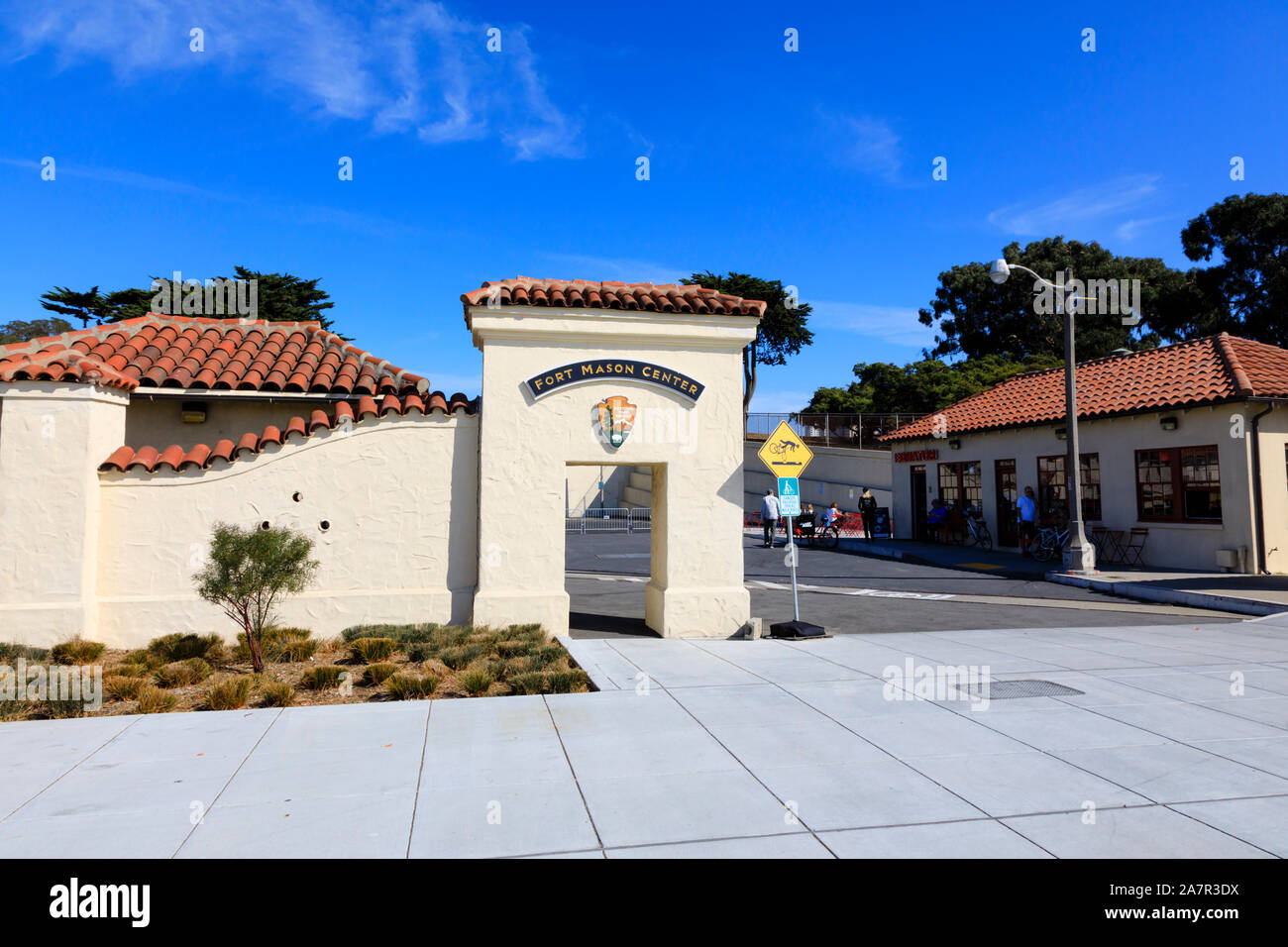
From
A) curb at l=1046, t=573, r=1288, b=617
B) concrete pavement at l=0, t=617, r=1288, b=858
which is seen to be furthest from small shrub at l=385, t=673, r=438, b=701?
curb at l=1046, t=573, r=1288, b=617

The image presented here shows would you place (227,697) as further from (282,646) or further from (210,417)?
(210,417)

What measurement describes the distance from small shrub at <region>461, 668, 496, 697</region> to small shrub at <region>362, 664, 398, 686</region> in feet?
2.78

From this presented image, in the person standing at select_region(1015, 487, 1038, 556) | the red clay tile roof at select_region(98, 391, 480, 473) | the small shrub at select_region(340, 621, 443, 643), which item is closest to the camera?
the small shrub at select_region(340, 621, 443, 643)

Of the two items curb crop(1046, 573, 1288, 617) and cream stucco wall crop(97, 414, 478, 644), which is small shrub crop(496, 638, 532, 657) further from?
curb crop(1046, 573, 1288, 617)

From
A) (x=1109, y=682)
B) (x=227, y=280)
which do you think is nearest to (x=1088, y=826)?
(x=1109, y=682)

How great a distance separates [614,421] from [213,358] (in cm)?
698

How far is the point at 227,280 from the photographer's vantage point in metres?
37.0

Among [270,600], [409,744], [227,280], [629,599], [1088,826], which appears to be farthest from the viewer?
[227,280]

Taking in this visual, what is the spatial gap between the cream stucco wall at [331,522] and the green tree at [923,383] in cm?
3526

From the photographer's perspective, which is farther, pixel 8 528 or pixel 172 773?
pixel 8 528

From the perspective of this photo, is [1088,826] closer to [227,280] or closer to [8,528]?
[8,528]

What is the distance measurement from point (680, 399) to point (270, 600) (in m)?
5.84

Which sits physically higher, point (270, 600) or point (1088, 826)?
point (270, 600)

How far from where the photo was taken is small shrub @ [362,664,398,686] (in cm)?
788
